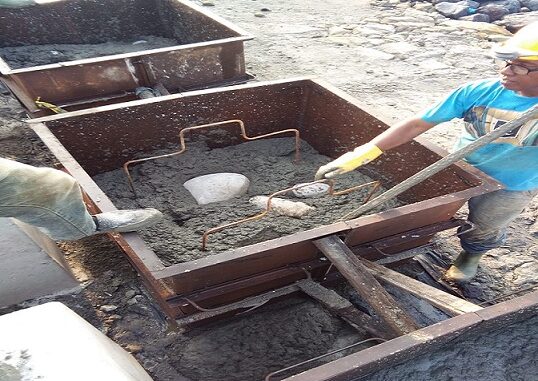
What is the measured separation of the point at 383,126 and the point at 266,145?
1.09 m

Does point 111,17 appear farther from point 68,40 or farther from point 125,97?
point 125,97

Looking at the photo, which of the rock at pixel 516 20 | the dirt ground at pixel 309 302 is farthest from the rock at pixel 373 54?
the rock at pixel 516 20

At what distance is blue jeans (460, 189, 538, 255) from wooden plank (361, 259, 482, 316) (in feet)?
2.54

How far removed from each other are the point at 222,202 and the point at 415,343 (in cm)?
184

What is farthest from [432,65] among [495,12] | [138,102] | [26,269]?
[26,269]

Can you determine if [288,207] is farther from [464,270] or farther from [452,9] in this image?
[452,9]

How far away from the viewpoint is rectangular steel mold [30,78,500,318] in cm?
216

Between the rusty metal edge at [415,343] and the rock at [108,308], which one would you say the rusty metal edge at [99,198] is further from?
the rusty metal edge at [415,343]

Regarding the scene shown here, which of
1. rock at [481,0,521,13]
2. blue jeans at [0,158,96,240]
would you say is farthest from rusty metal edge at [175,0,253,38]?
rock at [481,0,521,13]

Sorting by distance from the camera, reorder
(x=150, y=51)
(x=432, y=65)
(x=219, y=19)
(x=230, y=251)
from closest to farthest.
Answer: (x=230, y=251) < (x=150, y=51) < (x=219, y=19) < (x=432, y=65)

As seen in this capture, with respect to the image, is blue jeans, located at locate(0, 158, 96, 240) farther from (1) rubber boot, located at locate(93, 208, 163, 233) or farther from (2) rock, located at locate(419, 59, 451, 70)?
(2) rock, located at locate(419, 59, 451, 70)

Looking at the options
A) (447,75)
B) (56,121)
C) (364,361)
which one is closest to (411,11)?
(447,75)

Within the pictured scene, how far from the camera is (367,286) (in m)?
2.11

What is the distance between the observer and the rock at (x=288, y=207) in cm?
295
